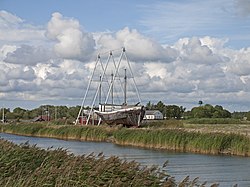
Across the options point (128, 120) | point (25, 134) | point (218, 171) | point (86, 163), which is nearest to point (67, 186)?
point (86, 163)

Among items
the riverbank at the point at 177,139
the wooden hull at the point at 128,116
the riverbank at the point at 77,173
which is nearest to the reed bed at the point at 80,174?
the riverbank at the point at 77,173

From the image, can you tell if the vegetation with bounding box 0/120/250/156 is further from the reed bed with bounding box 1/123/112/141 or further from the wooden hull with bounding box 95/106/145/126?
the wooden hull with bounding box 95/106/145/126

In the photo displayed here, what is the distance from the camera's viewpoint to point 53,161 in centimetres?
1612

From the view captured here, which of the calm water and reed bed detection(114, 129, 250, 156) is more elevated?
reed bed detection(114, 129, 250, 156)

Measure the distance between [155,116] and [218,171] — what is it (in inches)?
4322

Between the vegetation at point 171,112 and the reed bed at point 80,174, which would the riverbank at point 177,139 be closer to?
the reed bed at point 80,174

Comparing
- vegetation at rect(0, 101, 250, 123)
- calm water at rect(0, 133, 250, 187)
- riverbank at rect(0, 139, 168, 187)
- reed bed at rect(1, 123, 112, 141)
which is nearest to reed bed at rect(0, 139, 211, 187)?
riverbank at rect(0, 139, 168, 187)

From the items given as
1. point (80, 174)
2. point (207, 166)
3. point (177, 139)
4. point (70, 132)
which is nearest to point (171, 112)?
point (70, 132)

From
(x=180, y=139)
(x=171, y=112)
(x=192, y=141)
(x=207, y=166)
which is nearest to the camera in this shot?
(x=207, y=166)

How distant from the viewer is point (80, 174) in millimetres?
13445

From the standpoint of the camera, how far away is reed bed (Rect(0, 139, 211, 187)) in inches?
490

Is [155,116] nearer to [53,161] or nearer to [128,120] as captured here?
[128,120]

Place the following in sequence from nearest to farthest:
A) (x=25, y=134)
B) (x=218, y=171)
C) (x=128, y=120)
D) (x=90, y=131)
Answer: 1. (x=218, y=171)
2. (x=90, y=131)
3. (x=128, y=120)
4. (x=25, y=134)

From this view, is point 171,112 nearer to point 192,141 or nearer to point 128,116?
point 128,116
